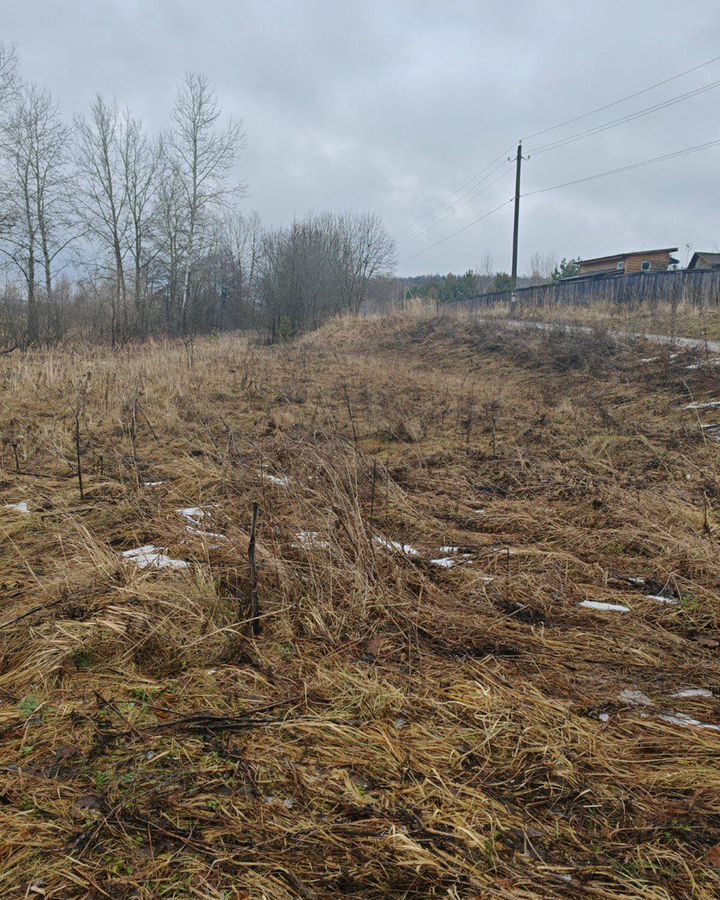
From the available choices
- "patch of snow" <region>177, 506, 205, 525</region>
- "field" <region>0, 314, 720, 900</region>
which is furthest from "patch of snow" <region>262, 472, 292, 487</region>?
"patch of snow" <region>177, 506, 205, 525</region>

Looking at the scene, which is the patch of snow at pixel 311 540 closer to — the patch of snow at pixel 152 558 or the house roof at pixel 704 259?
the patch of snow at pixel 152 558

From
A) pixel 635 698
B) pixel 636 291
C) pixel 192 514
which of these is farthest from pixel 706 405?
pixel 636 291

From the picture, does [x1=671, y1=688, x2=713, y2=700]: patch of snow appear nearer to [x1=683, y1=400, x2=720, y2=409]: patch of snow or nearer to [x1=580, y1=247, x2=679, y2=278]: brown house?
[x1=683, y1=400, x2=720, y2=409]: patch of snow

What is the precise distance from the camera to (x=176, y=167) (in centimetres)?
2780

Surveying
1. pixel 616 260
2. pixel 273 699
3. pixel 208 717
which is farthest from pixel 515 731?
pixel 616 260

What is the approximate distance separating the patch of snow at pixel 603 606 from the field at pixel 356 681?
0.08ft

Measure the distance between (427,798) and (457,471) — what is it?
146 inches

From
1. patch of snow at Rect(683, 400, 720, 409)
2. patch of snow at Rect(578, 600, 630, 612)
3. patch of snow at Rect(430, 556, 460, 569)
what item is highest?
patch of snow at Rect(683, 400, 720, 409)

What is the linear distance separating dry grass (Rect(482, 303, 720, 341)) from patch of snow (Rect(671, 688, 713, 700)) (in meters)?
11.0

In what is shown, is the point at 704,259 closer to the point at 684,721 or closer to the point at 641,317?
the point at 641,317

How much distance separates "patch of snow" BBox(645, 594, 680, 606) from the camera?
2.69 meters

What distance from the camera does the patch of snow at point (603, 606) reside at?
2.66 meters

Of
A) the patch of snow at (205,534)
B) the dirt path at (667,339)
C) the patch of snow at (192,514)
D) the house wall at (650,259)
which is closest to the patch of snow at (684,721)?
the patch of snow at (205,534)

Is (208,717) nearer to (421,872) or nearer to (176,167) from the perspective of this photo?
(421,872)
